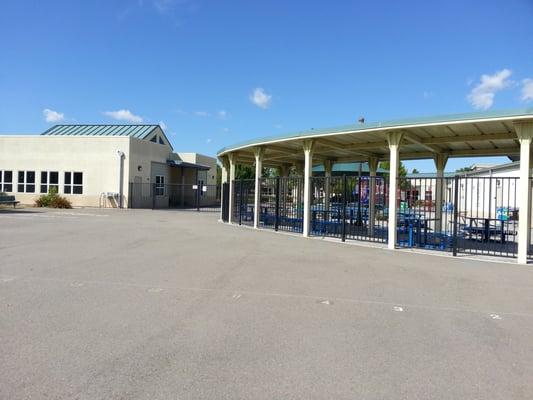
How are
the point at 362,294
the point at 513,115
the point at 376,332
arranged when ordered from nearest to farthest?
the point at 376,332 → the point at 362,294 → the point at 513,115

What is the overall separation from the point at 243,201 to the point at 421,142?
919 cm

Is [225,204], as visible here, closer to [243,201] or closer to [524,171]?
[243,201]

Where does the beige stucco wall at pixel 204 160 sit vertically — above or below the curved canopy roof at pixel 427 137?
above

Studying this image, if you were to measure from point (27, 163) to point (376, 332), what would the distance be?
34.3 m

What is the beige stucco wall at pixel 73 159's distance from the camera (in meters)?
31.3

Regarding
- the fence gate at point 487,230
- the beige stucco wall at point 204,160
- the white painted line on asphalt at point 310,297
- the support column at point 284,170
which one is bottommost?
the white painted line on asphalt at point 310,297

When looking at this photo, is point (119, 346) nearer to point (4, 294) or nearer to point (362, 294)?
point (4, 294)

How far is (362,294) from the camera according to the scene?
6.74 metres

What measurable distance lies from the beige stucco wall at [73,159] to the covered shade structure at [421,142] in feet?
49.3

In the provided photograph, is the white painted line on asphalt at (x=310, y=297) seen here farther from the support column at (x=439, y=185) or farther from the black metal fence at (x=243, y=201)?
the black metal fence at (x=243, y=201)

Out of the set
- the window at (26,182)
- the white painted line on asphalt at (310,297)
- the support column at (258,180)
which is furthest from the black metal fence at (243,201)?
the window at (26,182)

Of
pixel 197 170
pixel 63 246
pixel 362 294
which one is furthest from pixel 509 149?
pixel 197 170

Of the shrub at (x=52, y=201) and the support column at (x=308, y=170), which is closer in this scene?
the support column at (x=308, y=170)

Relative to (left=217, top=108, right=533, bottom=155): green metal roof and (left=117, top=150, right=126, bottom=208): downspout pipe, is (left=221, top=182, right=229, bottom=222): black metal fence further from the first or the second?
(left=117, top=150, right=126, bottom=208): downspout pipe
